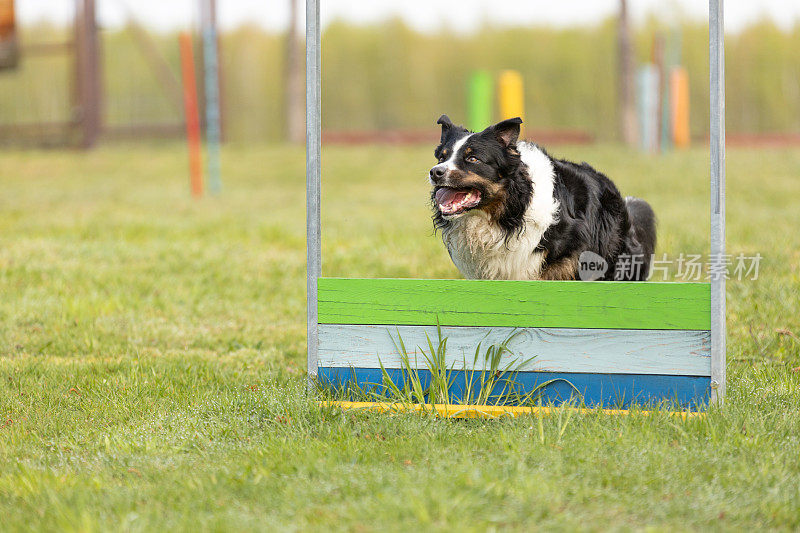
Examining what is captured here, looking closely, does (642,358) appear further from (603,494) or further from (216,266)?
(216,266)

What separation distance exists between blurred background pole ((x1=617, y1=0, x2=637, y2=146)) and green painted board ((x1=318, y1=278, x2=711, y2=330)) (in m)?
13.6

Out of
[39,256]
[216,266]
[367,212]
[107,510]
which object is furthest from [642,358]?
[367,212]

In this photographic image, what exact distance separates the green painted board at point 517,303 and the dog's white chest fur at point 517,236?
588 mm

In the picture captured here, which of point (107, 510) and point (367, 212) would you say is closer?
point (107, 510)

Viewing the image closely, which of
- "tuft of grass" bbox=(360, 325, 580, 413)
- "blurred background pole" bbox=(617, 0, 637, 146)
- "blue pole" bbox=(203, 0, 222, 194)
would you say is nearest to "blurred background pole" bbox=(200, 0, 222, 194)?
"blue pole" bbox=(203, 0, 222, 194)

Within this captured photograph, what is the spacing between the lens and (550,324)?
339cm

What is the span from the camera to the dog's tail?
4570mm

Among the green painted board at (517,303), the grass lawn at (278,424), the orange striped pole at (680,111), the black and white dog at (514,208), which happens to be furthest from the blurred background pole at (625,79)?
the green painted board at (517,303)

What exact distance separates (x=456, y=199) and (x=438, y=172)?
9.1 inches

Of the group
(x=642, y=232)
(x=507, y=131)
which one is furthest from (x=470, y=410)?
(x=642, y=232)

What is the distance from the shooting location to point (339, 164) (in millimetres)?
14969

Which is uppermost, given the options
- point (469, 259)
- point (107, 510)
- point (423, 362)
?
point (469, 259)

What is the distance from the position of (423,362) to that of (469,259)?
2.60 ft

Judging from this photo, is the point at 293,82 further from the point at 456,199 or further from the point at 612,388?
the point at 612,388
